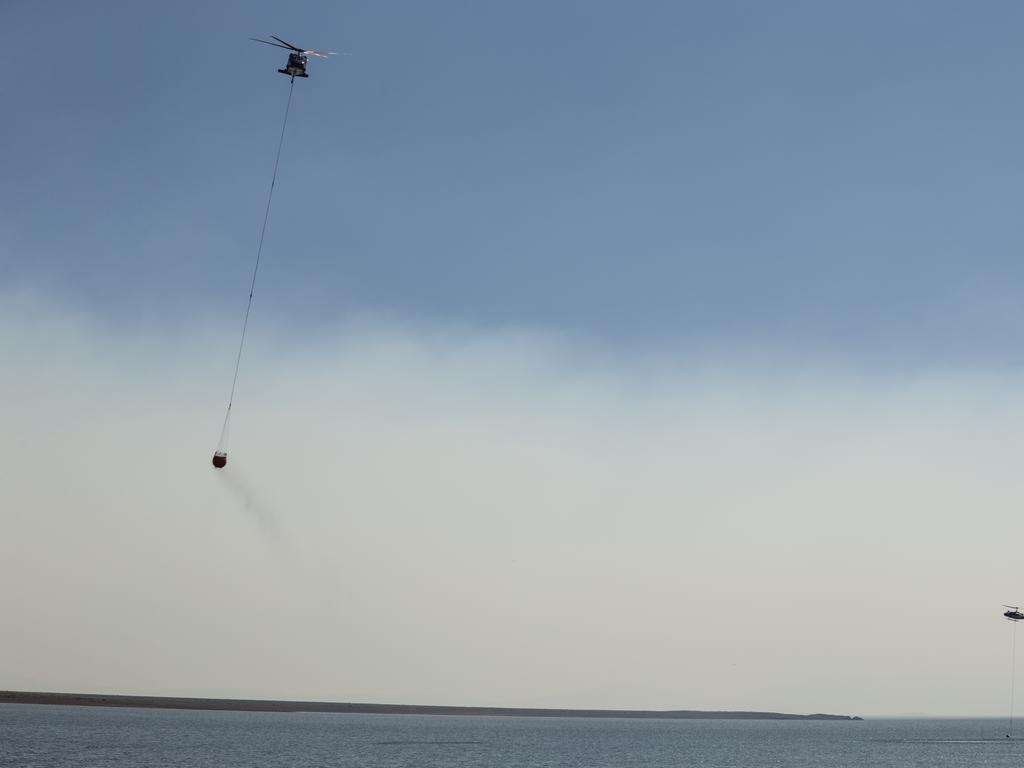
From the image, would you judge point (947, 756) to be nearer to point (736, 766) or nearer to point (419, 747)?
point (736, 766)

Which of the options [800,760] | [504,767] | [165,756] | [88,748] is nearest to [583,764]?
[504,767]

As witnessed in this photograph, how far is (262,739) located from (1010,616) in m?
131

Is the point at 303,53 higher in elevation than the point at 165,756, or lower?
higher

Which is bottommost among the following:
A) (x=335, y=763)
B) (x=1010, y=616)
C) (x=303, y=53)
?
(x=335, y=763)

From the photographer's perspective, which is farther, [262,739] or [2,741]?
[262,739]

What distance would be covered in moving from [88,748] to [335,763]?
130ft

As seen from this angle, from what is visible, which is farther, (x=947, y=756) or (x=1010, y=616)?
(x=947, y=756)

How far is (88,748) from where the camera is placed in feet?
476

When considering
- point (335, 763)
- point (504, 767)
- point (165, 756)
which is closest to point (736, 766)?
point (504, 767)

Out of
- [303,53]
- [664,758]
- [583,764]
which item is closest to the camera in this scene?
[303,53]

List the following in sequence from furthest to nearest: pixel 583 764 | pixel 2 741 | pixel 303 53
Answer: pixel 2 741 → pixel 583 764 → pixel 303 53

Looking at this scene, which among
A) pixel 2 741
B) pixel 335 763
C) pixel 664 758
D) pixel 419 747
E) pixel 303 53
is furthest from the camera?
pixel 419 747

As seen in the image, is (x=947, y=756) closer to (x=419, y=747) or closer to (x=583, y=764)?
(x=583, y=764)

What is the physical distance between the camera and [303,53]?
6744cm
